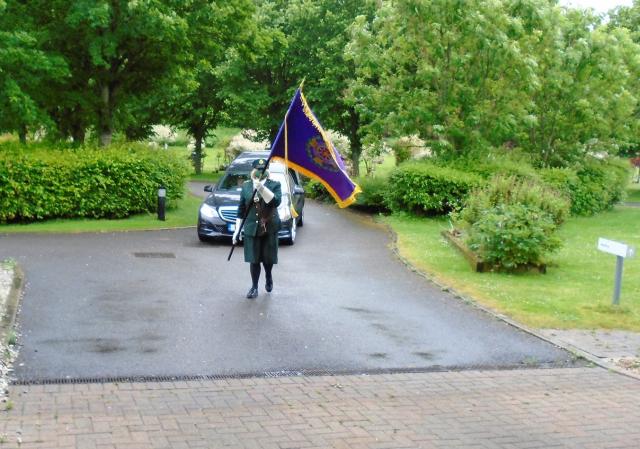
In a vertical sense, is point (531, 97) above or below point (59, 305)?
above

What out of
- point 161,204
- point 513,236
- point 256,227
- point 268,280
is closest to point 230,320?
point 256,227

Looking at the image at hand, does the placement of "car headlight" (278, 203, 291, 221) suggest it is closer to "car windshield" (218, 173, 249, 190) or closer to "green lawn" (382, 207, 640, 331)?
"car windshield" (218, 173, 249, 190)

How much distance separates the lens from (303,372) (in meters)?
8.21

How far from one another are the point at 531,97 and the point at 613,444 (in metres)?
22.5

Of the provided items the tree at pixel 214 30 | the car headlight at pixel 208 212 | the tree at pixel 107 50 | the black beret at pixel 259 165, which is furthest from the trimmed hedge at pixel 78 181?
the black beret at pixel 259 165

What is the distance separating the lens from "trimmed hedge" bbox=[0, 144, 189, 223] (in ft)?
66.0

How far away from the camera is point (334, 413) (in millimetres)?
6938

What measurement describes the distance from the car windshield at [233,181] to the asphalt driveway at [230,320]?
2.98 m

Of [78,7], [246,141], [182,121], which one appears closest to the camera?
[78,7]

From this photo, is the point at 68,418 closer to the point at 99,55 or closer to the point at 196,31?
the point at 99,55

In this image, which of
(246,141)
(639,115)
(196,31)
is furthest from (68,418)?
(246,141)

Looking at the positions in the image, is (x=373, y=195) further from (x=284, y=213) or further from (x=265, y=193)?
(x=265, y=193)

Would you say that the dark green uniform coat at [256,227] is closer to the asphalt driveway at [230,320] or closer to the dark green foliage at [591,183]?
the asphalt driveway at [230,320]

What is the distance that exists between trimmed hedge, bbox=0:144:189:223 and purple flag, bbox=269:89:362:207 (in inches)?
422
